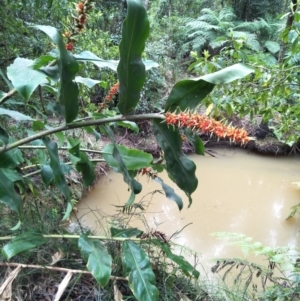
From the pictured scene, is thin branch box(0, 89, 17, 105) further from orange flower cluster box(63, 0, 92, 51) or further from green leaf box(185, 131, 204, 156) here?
green leaf box(185, 131, 204, 156)

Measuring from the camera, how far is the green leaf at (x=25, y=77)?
0.57 metres

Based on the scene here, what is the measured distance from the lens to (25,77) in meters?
0.59

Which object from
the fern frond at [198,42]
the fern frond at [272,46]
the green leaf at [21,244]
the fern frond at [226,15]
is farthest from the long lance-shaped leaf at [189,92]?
the fern frond at [226,15]

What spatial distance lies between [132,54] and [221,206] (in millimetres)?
2565

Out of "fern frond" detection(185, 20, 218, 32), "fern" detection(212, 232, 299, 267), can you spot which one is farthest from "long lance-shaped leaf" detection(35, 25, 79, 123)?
"fern frond" detection(185, 20, 218, 32)

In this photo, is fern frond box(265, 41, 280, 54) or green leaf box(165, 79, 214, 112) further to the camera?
fern frond box(265, 41, 280, 54)

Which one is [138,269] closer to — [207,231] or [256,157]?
[207,231]

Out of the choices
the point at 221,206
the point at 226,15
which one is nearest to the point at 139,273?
the point at 221,206

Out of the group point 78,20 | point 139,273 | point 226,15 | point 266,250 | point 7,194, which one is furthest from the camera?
point 226,15

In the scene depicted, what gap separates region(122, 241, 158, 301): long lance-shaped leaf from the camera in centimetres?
84

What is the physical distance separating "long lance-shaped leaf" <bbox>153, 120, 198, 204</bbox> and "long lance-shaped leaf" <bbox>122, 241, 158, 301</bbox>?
294mm

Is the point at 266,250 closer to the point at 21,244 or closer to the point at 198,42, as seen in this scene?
the point at 21,244

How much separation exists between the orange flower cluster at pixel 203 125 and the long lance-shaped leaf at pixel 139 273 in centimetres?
50

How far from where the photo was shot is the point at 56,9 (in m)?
1.84
